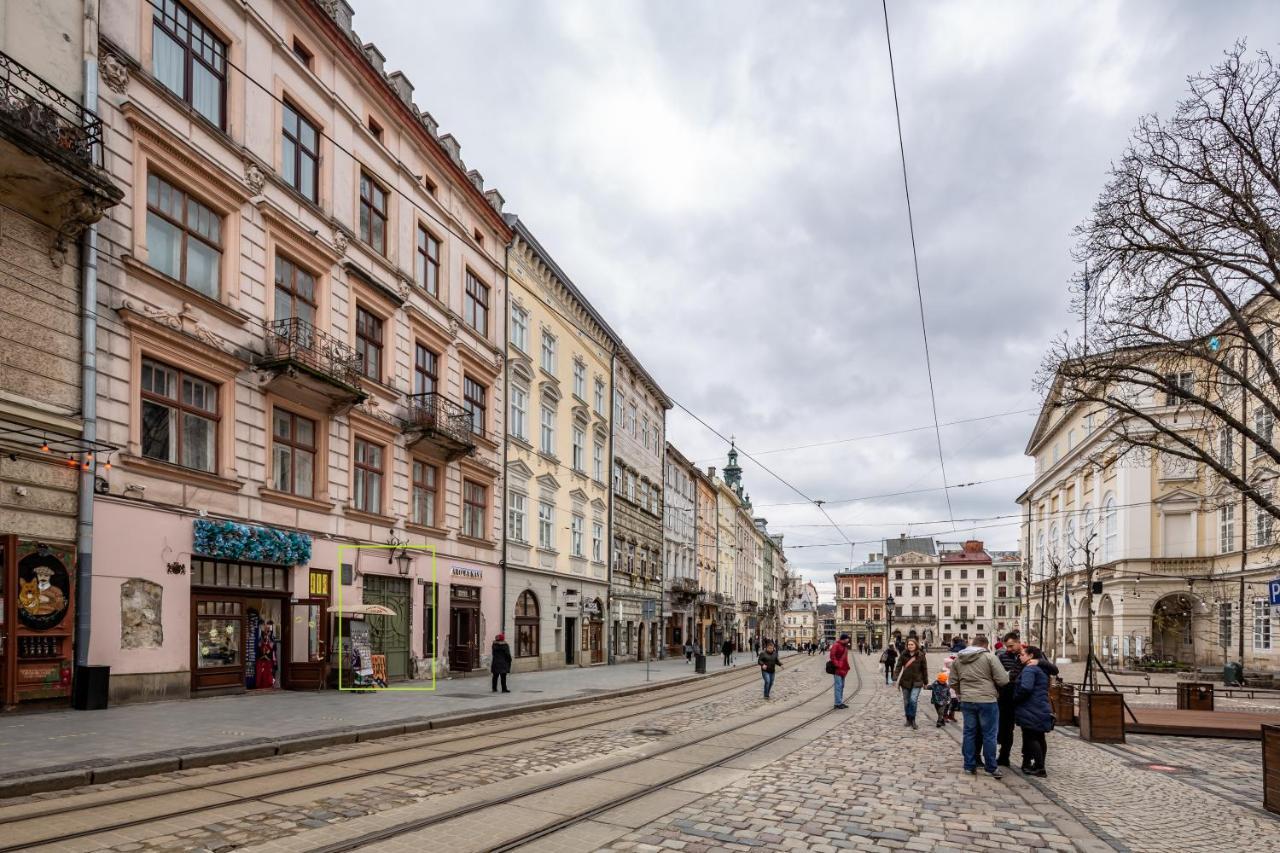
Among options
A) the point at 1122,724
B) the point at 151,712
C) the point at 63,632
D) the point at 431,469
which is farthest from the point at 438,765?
the point at 431,469

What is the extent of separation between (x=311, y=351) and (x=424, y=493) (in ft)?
23.6

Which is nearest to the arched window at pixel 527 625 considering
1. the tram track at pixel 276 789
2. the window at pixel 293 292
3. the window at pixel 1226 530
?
the window at pixel 293 292

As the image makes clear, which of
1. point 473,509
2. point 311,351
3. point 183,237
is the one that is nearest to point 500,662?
point 311,351

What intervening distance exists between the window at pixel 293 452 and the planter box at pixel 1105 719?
16.7 metres

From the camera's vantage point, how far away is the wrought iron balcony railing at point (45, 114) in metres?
12.9

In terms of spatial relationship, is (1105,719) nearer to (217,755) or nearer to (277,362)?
(217,755)

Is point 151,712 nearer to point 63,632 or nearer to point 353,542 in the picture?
point 63,632

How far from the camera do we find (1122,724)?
13977mm

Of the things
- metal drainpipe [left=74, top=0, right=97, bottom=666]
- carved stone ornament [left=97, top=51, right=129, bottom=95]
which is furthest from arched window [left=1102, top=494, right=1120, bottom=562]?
carved stone ornament [left=97, top=51, right=129, bottom=95]

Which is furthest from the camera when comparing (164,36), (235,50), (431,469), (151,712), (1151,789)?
(431,469)

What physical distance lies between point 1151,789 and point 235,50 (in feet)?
68.7

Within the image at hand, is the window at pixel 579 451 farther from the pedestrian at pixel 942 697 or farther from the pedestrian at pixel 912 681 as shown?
the pedestrian at pixel 942 697

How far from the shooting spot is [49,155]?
42.6ft

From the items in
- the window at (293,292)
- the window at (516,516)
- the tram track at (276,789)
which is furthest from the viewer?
the window at (516,516)
